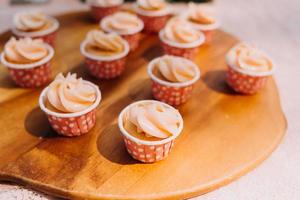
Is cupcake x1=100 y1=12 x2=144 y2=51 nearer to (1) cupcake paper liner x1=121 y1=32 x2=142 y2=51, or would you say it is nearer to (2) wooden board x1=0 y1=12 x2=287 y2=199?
(1) cupcake paper liner x1=121 y1=32 x2=142 y2=51

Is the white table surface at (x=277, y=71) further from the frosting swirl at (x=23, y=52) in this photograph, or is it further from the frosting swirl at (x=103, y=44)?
the frosting swirl at (x=103, y=44)

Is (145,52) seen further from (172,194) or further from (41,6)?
(41,6)

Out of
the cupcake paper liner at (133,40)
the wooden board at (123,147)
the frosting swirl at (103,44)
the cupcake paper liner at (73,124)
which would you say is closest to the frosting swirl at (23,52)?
the wooden board at (123,147)

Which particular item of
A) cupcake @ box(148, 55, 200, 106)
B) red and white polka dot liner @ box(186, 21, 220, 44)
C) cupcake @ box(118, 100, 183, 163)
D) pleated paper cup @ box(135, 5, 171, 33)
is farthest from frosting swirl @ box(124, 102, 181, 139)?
pleated paper cup @ box(135, 5, 171, 33)

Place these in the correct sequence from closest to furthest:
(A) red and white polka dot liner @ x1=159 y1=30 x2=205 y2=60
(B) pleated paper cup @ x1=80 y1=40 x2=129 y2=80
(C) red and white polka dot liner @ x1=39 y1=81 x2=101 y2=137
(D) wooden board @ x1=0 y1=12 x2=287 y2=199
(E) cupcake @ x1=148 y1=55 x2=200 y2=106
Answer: (D) wooden board @ x1=0 y1=12 x2=287 y2=199, (C) red and white polka dot liner @ x1=39 y1=81 x2=101 y2=137, (E) cupcake @ x1=148 y1=55 x2=200 y2=106, (B) pleated paper cup @ x1=80 y1=40 x2=129 y2=80, (A) red and white polka dot liner @ x1=159 y1=30 x2=205 y2=60

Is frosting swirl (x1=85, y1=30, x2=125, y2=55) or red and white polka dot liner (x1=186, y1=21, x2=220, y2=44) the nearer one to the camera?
frosting swirl (x1=85, y1=30, x2=125, y2=55)

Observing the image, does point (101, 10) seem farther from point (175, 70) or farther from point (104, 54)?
point (175, 70)

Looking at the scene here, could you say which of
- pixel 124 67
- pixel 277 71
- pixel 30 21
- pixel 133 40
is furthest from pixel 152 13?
pixel 277 71
